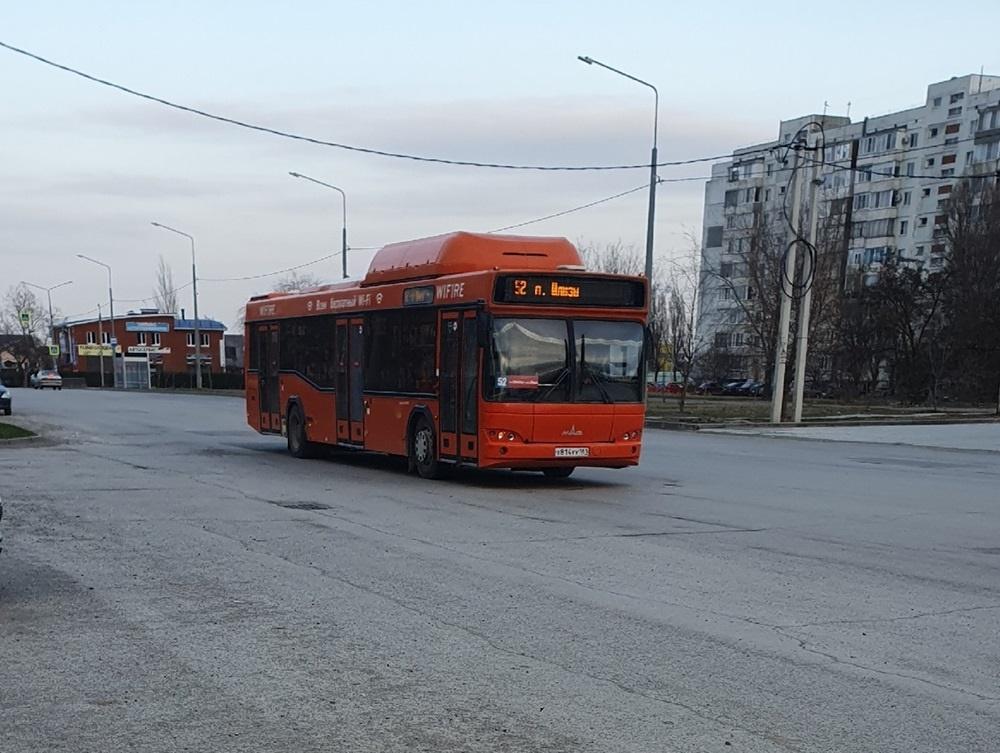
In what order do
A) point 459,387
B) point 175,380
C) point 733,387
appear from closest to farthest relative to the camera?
point 459,387 → point 733,387 → point 175,380

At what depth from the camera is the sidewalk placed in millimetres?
26578

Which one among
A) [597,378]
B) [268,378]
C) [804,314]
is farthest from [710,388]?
[597,378]

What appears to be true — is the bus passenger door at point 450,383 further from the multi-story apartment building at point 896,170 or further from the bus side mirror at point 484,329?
the multi-story apartment building at point 896,170

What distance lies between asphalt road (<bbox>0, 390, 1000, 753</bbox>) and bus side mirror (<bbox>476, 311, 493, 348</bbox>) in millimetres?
2141

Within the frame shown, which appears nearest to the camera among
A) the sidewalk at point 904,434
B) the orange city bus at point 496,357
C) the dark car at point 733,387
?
the orange city bus at point 496,357

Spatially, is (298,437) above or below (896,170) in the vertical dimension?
below

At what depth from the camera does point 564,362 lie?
558 inches

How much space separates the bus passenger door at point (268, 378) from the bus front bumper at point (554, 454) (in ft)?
25.9

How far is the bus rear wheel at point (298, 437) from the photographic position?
19500 mm

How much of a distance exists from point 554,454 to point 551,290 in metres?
2.31

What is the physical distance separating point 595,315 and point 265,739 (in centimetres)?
1051

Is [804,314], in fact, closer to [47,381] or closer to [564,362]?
[564,362]

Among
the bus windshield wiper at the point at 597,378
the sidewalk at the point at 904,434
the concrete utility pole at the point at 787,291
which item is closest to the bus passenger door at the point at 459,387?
the bus windshield wiper at the point at 597,378

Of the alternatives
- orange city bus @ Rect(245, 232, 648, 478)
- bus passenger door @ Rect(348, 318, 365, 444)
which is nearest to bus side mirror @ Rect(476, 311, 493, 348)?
orange city bus @ Rect(245, 232, 648, 478)
